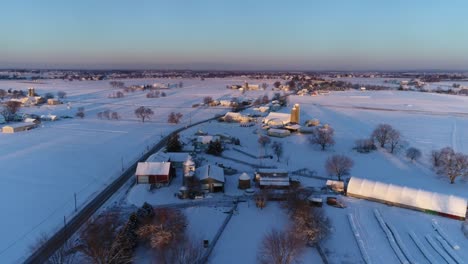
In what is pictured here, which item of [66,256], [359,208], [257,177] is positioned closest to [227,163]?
[257,177]

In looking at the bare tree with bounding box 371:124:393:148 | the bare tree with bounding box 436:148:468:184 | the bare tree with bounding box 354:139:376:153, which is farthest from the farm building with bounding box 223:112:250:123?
the bare tree with bounding box 436:148:468:184

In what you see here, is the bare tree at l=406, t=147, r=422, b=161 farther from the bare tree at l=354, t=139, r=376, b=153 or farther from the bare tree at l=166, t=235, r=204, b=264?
the bare tree at l=166, t=235, r=204, b=264

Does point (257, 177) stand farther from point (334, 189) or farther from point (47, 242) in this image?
point (47, 242)

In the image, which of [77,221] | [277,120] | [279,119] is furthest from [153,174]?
[279,119]

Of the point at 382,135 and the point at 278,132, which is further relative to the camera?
the point at 278,132

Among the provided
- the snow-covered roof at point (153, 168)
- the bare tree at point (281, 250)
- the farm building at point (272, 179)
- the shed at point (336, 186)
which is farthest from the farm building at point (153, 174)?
the shed at point (336, 186)

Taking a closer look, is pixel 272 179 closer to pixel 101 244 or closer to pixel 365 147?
pixel 101 244
